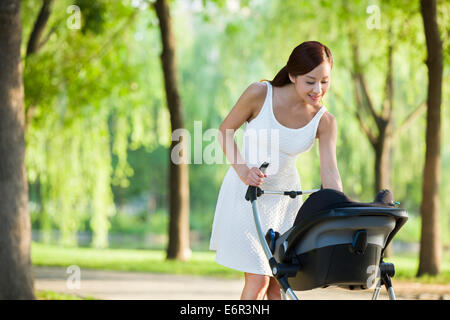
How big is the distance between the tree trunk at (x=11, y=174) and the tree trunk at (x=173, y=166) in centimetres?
583

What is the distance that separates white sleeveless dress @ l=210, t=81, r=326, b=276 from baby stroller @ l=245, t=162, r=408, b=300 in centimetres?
49

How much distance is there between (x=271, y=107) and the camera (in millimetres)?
3463

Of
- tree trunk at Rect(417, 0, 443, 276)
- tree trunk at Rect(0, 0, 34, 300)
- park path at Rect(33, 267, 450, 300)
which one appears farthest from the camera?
tree trunk at Rect(417, 0, 443, 276)

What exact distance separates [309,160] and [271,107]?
10.7 m

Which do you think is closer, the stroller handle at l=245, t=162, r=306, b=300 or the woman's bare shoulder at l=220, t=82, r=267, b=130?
the stroller handle at l=245, t=162, r=306, b=300

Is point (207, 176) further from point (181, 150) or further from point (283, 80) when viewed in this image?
point (283, 80)

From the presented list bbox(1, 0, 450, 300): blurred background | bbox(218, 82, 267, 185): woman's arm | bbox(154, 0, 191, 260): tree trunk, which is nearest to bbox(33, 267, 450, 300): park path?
bbox(1, 0, 450, 300): blurred background

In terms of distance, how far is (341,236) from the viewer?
281 cm

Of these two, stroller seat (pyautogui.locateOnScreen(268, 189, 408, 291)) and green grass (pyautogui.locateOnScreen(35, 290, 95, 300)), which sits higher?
stroller seat (pyautogui.locateOnScreen(268, 189, 408, 291))

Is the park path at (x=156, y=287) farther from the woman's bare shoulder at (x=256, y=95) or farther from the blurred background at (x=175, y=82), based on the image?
the woman's bare shoulder at (x=256, y=95)

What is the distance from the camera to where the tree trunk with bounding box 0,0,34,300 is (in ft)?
19.8

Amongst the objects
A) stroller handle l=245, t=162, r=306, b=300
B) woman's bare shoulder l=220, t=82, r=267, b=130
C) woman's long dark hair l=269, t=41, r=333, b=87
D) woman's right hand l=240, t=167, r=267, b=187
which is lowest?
stroller handle l=245, t=162, r=306, b=300

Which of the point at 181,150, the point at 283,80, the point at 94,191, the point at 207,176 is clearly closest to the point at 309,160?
the point at 181,150

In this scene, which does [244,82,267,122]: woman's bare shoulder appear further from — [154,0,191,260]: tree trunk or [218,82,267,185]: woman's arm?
[154,0,191,260]: tree trunk
